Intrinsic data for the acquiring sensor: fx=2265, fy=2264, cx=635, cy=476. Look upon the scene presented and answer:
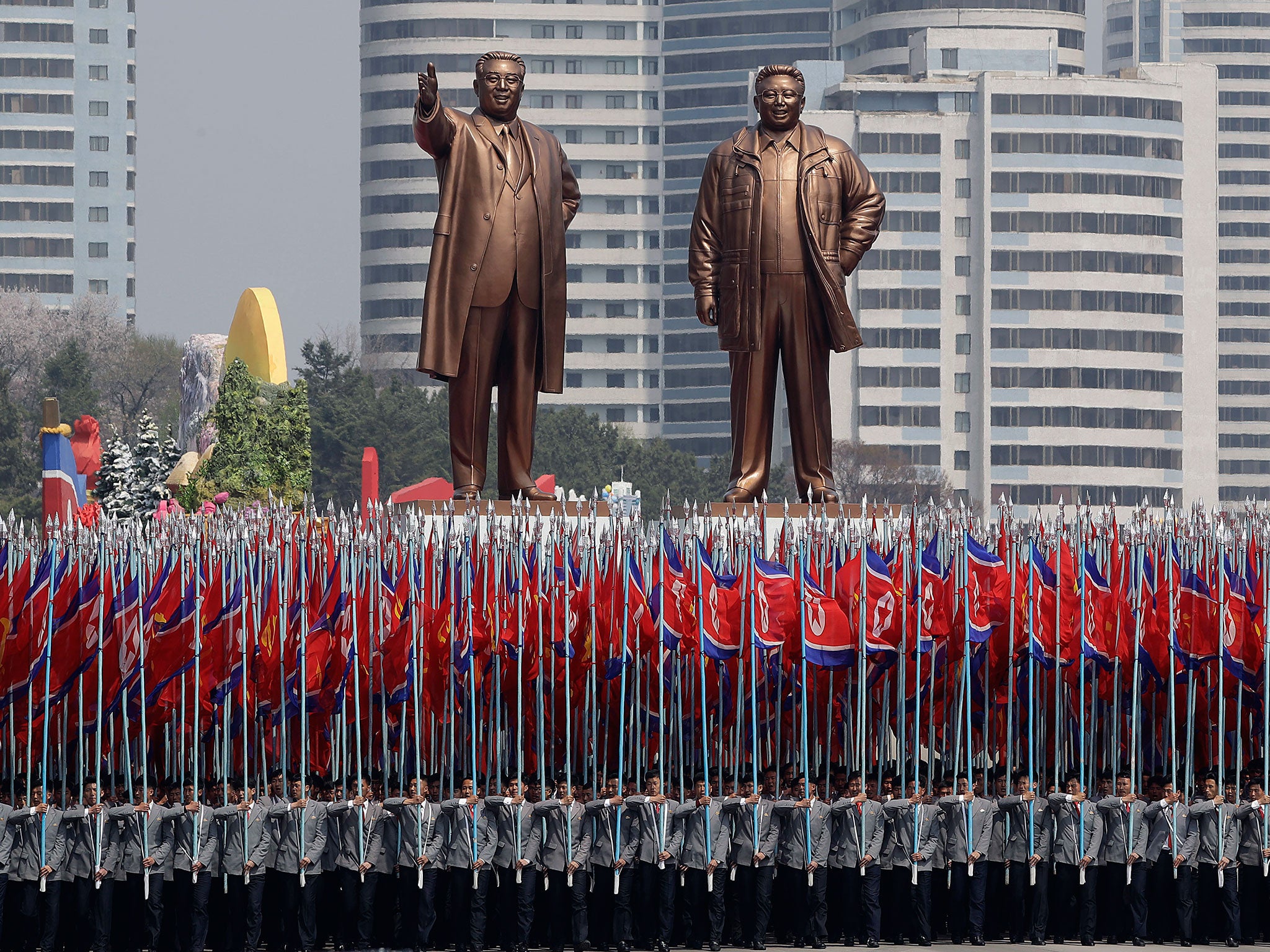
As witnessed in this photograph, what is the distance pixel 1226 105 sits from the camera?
11775cm

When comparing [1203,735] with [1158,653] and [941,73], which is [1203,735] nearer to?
[1158,653]

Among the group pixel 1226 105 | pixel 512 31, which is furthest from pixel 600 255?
pixel 1226 105

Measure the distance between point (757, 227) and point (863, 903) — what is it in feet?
21.4

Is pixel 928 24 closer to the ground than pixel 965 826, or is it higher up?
higher up

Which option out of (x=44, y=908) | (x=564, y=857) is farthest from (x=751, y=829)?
(x=44, y=908)

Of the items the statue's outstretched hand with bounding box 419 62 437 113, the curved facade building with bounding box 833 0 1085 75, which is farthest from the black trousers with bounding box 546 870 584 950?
the curved facade building with bounding box 833 0 1085 75

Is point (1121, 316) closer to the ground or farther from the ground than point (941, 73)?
closer to the ground

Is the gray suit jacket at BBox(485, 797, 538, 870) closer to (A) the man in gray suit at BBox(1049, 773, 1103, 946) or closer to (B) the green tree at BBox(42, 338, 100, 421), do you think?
(A) the man in gray suit at BBox(1049, 773, 1103, 946)

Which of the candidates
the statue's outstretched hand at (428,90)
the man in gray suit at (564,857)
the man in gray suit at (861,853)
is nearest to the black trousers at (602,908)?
the man in gray suit at (564,857)

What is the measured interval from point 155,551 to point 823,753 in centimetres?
550

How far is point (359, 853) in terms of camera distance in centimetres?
1420

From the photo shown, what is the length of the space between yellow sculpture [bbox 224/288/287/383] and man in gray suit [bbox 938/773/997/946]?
1387 inches

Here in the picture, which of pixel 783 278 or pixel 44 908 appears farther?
pixel 783 278

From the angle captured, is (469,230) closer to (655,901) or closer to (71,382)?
(655,901)
